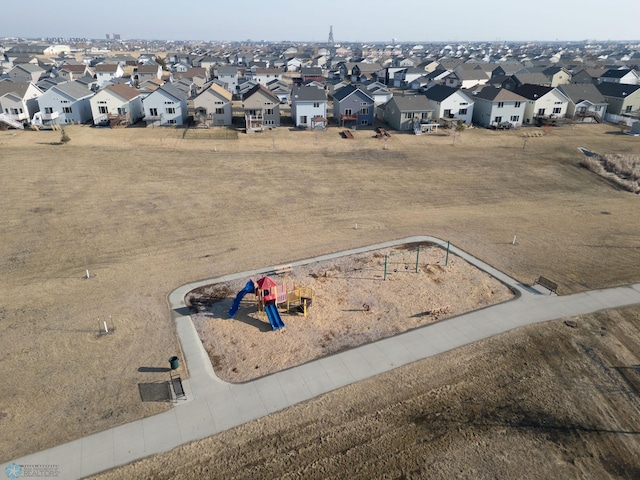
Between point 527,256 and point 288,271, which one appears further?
point 527,256

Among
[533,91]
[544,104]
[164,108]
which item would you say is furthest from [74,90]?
[544,104]

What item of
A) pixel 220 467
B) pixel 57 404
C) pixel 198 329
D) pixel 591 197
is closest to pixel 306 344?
pixel 198 329

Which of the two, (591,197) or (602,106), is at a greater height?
(602,106)

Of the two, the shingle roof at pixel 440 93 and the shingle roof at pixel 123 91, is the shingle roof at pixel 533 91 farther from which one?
the shingle roof at pixel 123 91

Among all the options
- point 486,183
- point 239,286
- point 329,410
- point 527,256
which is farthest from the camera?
point 486,183

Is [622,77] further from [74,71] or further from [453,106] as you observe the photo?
[74,71]

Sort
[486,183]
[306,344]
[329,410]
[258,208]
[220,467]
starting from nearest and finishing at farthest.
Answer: [220,467] → [329,410] → [306,344] → [258,208] → [486,183]

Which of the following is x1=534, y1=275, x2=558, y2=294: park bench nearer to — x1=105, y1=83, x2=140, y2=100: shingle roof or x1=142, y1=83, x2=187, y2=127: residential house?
x1=142, y1=83, x2=187, y2=127: residential house

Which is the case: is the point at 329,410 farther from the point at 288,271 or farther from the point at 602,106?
the point at 602,106
